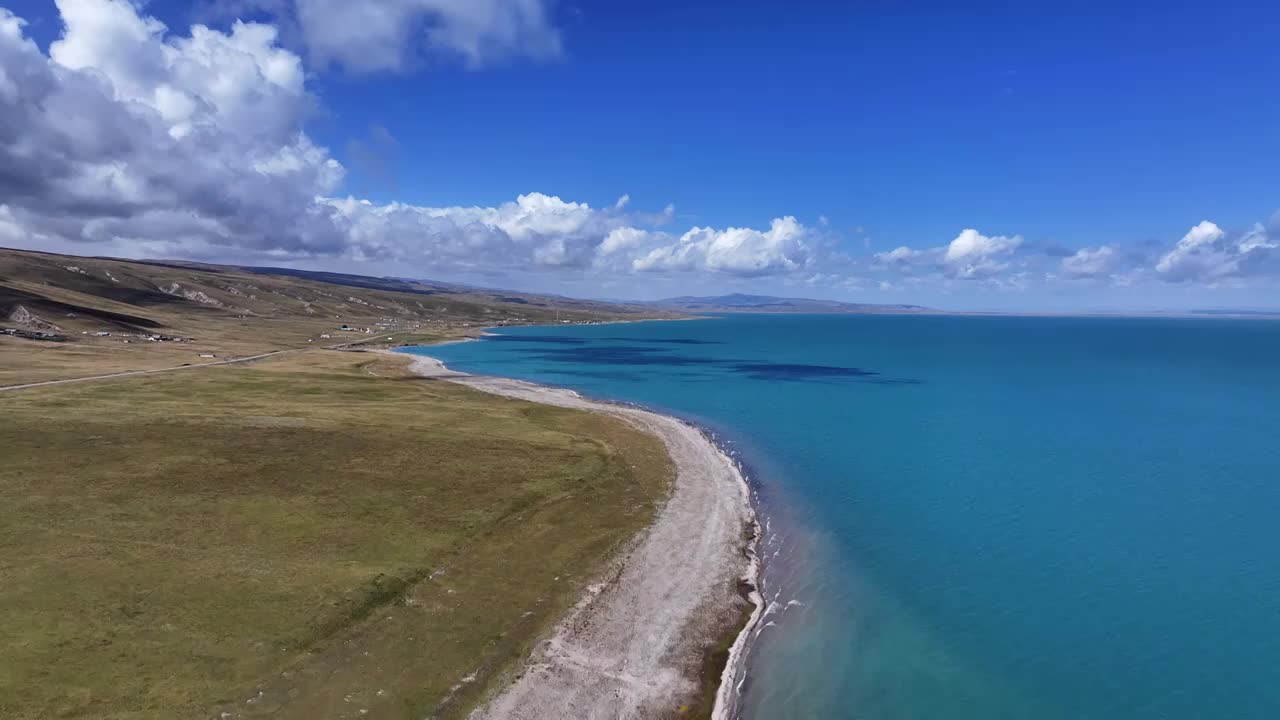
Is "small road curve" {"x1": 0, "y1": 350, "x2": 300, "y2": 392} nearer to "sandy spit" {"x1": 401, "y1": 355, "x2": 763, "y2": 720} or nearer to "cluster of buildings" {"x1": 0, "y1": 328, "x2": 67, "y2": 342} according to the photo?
"cluster of buildings" {"x1": 0, "y1": 328, "x2": 67, "y2": 342}

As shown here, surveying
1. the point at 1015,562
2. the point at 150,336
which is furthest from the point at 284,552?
the point at 150,336

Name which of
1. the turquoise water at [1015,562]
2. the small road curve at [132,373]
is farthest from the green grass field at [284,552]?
the small road curve at [132,373]

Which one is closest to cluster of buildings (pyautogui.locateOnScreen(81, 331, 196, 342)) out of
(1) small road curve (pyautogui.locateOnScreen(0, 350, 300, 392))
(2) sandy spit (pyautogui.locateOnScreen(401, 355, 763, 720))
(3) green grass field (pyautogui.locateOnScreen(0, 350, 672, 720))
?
(1) small road curve (pyautogui.locateOnScreen(0, 350, 300, 392))

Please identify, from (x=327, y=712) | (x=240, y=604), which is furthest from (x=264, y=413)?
(x=327, y=712)

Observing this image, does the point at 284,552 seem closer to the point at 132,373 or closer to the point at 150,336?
A: the point at 132,373

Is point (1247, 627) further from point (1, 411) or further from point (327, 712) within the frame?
point (1, 411)

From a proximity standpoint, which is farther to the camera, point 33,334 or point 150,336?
point 150,336

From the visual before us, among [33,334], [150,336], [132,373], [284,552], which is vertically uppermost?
[33,334]
